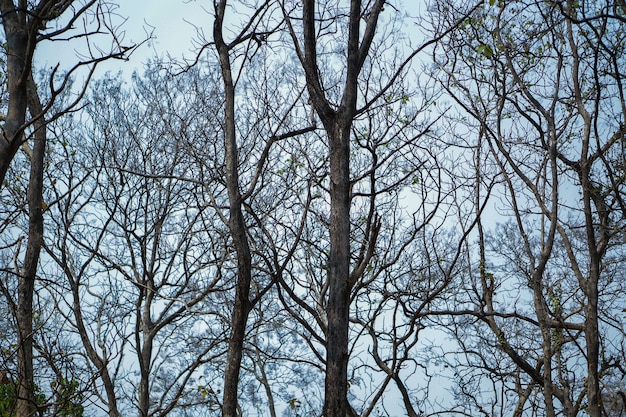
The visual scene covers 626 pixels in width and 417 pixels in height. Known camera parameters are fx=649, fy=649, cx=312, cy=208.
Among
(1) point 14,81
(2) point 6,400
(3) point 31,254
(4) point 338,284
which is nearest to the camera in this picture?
(4) point 338,284

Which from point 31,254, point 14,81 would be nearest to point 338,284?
point 14,81

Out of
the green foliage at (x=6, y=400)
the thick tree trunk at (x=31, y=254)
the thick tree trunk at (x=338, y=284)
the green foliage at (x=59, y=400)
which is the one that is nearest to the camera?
the thick tree trunk at (x=338, y=284)

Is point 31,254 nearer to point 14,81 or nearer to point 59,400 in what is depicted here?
point 59,400

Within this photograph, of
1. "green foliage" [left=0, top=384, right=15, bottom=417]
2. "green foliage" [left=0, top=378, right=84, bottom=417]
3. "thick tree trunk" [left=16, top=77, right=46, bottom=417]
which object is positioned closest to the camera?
"green foliage" [left=0, top=384, right=15, bottom=417]

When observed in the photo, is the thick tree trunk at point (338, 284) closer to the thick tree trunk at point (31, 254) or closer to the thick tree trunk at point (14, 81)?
the thick tree trunk at point (14, 81)

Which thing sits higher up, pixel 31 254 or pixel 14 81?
pixel 14 81

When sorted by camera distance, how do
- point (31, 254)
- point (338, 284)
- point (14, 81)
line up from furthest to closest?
1. point (31, 254)
2. point (14, 81)
3. point (338, 284)

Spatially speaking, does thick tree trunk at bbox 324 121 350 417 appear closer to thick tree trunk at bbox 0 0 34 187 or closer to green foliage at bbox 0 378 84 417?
thick tree trunk at bbox 0 0 34 187

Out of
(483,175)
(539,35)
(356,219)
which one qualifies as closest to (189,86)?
(356,219)

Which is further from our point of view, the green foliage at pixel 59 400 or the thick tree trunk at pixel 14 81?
the green foliage at pixel 59 400

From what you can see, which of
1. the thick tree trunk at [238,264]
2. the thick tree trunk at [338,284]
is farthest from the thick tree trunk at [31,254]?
the thick tree trunk at [338,284]

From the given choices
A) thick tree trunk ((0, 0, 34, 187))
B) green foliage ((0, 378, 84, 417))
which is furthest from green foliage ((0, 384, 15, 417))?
thick tree trunk ((0, 0, 34, 187))

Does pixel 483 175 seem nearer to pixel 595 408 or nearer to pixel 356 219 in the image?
pixel 356 219

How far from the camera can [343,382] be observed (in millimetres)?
3814
